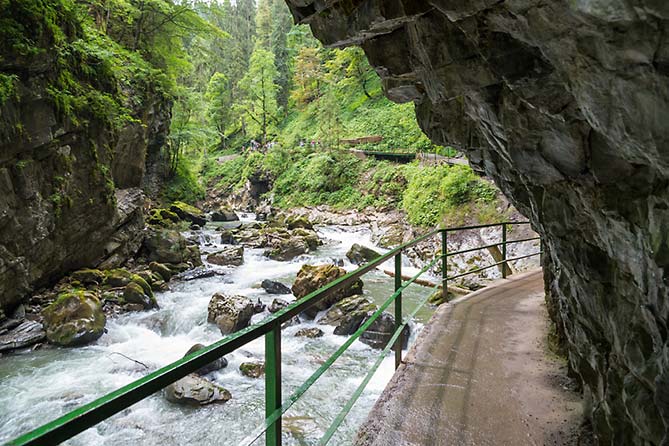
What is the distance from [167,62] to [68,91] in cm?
988

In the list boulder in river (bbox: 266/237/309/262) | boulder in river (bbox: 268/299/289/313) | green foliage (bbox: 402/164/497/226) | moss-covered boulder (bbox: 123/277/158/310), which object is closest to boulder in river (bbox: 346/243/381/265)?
boulder in river (bbox: 266/237/309/262)

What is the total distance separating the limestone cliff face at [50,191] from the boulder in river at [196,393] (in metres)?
5.07

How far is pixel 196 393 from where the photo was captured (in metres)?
6.09

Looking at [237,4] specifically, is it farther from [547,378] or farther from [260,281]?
[547,378]

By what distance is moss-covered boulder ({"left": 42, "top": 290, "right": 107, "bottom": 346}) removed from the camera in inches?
314

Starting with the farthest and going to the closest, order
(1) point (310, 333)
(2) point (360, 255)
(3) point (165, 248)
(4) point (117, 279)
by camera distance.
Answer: (2) point (360, 255), (3) point (165, 248), (4) point (117, 279), (1) point (310, 333)

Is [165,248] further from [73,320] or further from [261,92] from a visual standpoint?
[261,92]

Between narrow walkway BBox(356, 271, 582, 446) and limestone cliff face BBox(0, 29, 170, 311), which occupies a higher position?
limestone cliff face BBox(0, 29, 170, 311)

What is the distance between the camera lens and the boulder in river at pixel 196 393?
6.01 meters

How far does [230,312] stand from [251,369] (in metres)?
2.33

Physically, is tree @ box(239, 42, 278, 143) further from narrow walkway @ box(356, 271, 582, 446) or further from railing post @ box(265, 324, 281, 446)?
railing post @ box(265, 324, 281, 446)

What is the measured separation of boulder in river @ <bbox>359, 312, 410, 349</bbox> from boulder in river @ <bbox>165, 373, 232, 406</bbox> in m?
3.01

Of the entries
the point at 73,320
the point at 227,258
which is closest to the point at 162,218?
the point at 227,258

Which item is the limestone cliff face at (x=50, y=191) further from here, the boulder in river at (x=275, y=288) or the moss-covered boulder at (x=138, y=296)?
the boulder in river at (x=275, y=288)
